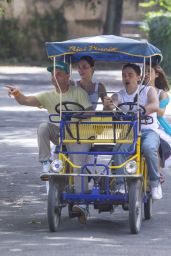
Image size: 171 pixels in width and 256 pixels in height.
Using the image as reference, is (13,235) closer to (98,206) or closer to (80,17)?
(98,206)

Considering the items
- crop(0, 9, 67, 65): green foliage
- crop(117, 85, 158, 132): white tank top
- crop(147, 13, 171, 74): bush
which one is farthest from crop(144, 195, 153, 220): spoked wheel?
crop(0, 9, 67, 65): green foliage

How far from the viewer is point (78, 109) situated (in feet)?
33.4

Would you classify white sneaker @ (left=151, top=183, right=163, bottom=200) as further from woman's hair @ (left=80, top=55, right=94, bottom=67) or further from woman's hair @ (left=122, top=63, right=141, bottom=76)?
woman's hair @ (left=80, top=55, right=94, bottom=67)

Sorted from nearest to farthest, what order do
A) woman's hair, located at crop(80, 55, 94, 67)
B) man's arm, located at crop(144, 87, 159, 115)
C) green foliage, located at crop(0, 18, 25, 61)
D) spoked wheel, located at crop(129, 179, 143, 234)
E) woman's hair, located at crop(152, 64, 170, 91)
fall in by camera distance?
spoked wheel, located at crop(129, 179, 143, 234) < man's arm, located at crop(144, 87, 159, 115) < woman's hair, located at crop(80, 55, 94, 67) < woman's hair, located at crop(152, 64, 170, 91) < green foliage, located at crop(0, 18, 25, 61)

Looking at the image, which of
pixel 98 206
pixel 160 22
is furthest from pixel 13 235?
pixel 160 22

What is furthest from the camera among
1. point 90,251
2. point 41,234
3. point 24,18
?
point 24,18

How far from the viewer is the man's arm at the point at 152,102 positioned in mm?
10047

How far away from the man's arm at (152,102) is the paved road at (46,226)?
1.18 meters

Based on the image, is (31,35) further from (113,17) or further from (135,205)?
(135,205)

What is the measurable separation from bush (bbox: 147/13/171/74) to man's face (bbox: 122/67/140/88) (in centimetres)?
2583

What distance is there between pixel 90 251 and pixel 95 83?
286cm

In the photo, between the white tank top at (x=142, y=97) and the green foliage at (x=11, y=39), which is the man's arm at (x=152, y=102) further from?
the green foliage at (x=11, y=39)

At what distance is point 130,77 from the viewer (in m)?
10.2

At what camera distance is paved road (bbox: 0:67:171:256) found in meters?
8.61
